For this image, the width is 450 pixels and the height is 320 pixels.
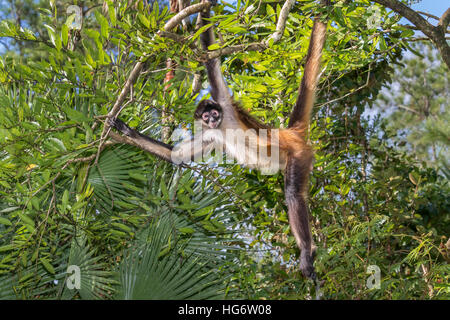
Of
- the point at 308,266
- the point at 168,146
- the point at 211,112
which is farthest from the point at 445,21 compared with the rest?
the point at 168,146

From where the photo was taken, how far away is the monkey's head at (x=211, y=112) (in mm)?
2590

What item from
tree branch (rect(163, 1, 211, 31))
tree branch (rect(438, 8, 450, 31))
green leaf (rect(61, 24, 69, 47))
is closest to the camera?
green leaf (rect(61, 24, 69, 47))

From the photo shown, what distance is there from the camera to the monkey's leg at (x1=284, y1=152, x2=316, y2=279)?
214cm

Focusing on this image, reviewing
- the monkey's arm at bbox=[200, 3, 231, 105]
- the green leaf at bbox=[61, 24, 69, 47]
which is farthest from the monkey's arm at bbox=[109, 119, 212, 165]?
the green leaf at bbox=[61, 24, 69, 47]

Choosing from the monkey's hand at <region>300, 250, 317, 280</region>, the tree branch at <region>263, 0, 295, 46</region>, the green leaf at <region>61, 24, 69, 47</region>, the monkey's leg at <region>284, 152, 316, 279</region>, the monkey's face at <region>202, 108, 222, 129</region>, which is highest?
the tree branch at <region>263, 0, 295, 46</region>

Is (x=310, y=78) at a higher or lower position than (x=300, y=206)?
higher

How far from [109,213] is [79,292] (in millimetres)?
484

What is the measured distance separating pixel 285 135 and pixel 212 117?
451mm

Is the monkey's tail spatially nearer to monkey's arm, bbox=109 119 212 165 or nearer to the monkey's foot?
monkey's arm, bbox=109 119 212 165

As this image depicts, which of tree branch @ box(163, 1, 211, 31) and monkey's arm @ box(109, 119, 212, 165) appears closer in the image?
tree branch @ box(163, 1, 211, 31)

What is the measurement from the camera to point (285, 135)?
8.09 feet

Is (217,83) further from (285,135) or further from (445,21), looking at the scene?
(445,21)

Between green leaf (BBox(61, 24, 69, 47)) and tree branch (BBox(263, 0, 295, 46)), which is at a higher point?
tree branch (BBox(263, 0, 295, 46))
